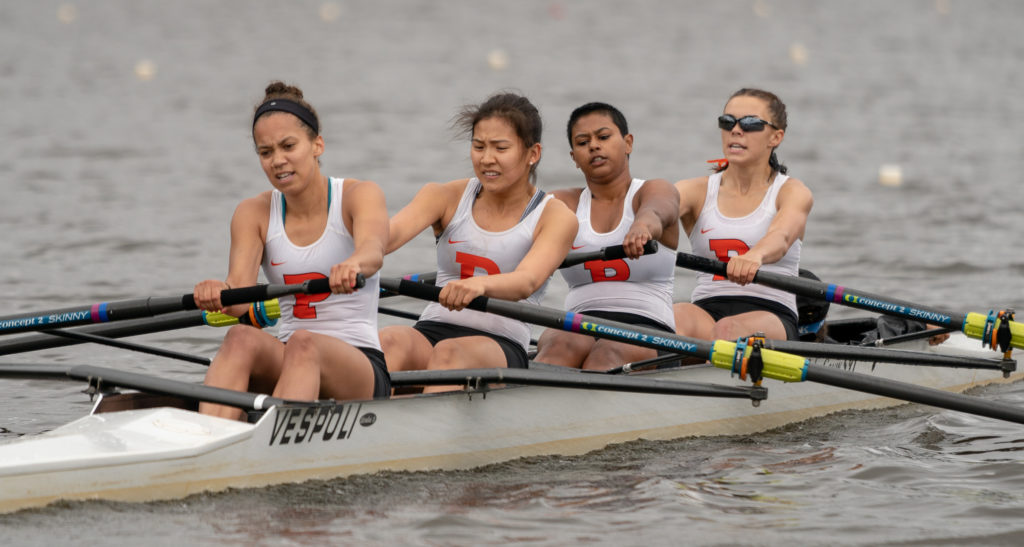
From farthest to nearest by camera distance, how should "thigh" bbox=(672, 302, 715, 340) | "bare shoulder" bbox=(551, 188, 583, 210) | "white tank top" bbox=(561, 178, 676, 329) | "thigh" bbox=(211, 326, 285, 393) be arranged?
"thigh" bbox=(672, 302, 715, 340) < "bare shoulder" bbox=(551, 188, 583, 210) < "white tank top" bbox=(561, 178, 676, 329) < "thigh" bbox=(211, 326, 285, 393)

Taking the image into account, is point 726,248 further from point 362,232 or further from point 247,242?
point 247,242

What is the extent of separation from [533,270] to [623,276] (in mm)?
1048

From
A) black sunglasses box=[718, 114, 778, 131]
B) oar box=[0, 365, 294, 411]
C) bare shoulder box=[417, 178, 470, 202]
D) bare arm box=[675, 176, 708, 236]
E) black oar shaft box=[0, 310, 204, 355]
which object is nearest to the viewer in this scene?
oar box=[0, 365, 294, 411]

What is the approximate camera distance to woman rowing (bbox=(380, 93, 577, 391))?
18.7 ft

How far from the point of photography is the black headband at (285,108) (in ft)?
17.4

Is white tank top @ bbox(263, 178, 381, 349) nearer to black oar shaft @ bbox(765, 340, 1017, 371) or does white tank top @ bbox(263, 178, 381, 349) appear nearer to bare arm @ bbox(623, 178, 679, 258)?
bare arm @ bbox(623, 178, 679, 258)

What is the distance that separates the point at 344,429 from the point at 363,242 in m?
0.75

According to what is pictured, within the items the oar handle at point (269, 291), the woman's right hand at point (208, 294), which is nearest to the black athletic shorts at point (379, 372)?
the oar handle at point (269, 291)

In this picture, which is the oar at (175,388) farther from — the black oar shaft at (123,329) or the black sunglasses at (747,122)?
the black sunglasses at (747,122)

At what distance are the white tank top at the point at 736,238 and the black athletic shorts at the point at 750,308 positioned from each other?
0.03m

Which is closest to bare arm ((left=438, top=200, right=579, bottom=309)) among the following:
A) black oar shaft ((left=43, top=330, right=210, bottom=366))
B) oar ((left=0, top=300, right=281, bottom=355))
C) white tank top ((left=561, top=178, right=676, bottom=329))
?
white tank top ((left=561, top=178, right=676, bottom=329))

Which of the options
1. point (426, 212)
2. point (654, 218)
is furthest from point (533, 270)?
point (654, 218)

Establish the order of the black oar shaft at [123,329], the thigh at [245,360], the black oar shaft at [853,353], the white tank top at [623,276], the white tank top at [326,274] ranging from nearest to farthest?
the thigh at [245,360] → the white tank top at [326,274] → the black oar shaft at [853,353] → the black oar shaft at [123,329] → the white tank top at [623,276]

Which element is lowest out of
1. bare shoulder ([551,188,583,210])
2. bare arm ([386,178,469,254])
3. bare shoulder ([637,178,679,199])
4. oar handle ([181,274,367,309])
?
oar handle ([181,274,367,309])
